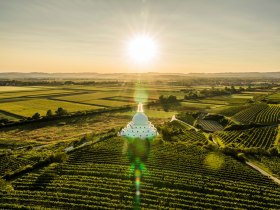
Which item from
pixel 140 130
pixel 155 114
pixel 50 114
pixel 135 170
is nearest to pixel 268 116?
pixel 155 114

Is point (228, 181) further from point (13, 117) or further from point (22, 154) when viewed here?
point (13, 117)

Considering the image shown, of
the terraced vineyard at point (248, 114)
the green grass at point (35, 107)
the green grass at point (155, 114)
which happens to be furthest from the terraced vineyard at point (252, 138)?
the green grass at point (35, 107)

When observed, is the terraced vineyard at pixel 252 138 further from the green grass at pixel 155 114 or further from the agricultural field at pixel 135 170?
the green grass at pixel 155 114

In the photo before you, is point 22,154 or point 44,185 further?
point 22,154

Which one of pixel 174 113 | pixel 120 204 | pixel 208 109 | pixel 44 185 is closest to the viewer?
pixel 120 204

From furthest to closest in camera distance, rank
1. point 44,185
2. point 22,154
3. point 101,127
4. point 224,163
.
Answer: point 101,127, point 22,154, point 224,163, point 44,185

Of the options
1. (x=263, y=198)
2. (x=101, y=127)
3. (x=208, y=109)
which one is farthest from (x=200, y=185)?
(x=208, y=109)
